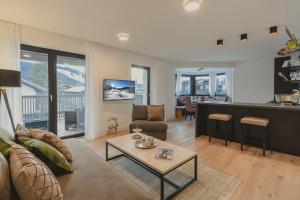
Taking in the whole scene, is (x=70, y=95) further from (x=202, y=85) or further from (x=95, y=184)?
(x=202, y=85)

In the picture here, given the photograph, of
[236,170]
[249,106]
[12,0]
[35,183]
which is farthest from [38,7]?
[249,106]

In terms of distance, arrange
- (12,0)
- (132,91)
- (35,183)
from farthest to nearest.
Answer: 1. (132,91)
2. (12,0)
3. (35,183)

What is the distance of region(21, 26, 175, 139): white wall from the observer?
10.9 ft

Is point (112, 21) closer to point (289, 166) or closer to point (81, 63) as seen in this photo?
point (81, 63)

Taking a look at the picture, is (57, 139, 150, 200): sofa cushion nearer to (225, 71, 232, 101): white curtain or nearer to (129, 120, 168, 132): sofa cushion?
(129, 120, 168, 132): sofa cushion

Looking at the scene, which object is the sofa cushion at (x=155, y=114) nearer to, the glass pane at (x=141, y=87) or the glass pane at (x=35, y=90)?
the glass pane at (x=141, y=87)

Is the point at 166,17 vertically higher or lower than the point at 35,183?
higher

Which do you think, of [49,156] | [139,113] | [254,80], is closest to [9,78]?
[49,156]

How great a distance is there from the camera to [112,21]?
2805mm

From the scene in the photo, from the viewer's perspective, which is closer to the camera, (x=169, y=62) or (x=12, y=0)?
(x=12, y=0)

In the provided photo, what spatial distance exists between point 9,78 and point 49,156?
1.75 meters

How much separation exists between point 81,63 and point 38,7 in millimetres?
1801

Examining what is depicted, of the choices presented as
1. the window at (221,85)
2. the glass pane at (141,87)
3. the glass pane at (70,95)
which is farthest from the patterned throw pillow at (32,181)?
the window at (221,85)

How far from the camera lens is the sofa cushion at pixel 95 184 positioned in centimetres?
119
